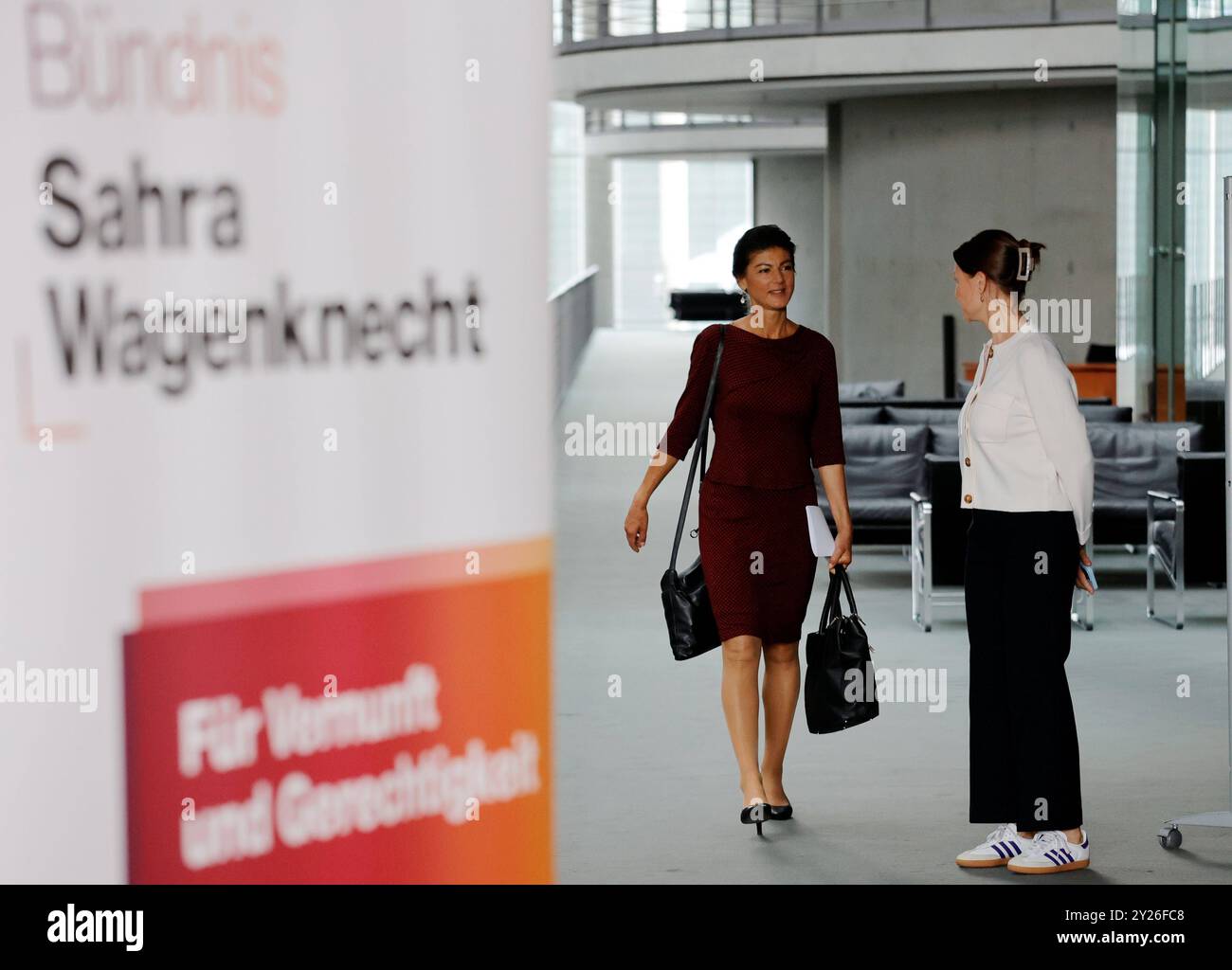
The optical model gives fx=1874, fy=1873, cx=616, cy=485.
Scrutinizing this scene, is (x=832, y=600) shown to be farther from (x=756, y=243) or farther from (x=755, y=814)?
(x=756, y=243)

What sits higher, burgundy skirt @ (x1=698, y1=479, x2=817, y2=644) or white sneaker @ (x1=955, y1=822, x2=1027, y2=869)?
burgundy skirt @ (x1=698, y1=479, x2=817, y2=644)

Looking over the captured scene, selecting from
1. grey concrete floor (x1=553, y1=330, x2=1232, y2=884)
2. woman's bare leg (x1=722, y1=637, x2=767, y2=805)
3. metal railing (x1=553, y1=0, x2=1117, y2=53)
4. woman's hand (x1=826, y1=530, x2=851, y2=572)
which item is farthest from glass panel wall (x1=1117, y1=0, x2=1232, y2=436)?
woman's bare leg (x1=722, y1=637, x2=767, y2=805)

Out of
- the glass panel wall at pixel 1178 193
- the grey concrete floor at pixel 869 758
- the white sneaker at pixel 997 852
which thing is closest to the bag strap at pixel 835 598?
the grey concrete floor at pixel 869 758

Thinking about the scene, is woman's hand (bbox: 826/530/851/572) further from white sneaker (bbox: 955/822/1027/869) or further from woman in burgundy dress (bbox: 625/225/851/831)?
white sneaker (bbox: 955/822/1027/869)

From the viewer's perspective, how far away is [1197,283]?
12.0 m

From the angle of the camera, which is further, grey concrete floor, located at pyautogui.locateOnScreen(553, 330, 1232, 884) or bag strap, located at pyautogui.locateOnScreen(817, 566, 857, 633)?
bag strap, located at pyautogui.locateOnScreen(817, 566, 857, 633)

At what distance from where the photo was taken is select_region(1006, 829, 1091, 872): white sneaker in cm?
485

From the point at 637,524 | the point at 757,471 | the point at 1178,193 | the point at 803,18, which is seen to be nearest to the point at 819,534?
the point at 757,471

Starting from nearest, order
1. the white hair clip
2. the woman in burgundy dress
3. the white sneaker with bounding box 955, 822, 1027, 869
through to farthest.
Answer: the white hair clip → the white sneaker with bounding box 955, 822, 1027, 869 → the woman in burgundy dress

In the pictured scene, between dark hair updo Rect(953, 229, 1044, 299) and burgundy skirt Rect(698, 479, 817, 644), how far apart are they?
80 centimetres

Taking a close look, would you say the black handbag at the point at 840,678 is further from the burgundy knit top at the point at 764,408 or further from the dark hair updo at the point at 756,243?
the dark hair updo at the point at 756,243
